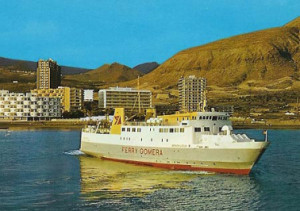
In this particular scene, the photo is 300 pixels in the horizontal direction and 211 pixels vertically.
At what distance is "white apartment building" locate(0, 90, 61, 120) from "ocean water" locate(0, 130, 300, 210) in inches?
4450

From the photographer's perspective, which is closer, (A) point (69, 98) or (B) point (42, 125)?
(B) point (42, 125)

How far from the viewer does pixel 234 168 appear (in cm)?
4003

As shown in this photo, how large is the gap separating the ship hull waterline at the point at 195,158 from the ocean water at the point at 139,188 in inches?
31.2

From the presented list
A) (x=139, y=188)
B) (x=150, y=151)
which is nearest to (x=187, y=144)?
(x=150, y=151)

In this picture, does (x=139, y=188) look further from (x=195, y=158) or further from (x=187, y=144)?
(x=187, y=144)

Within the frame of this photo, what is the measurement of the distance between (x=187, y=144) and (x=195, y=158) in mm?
1619

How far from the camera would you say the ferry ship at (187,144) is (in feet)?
130

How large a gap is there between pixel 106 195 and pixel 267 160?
1085 inches

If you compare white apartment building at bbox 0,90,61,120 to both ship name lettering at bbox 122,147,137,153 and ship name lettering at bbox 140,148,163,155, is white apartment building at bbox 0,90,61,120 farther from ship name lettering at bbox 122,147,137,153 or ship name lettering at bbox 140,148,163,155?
ship name lettering at bbox 140,148,163,155

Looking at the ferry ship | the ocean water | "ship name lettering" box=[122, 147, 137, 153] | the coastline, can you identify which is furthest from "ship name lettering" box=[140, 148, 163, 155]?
the coastline

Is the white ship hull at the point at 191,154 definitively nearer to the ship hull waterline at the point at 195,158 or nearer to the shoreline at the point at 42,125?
the ship hull waterline at the point at 195,158

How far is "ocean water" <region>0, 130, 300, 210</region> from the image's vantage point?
30.5m

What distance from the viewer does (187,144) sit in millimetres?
41719

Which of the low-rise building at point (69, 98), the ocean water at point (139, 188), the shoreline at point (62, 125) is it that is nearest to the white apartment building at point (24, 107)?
the shoreline at point (62, 125)
